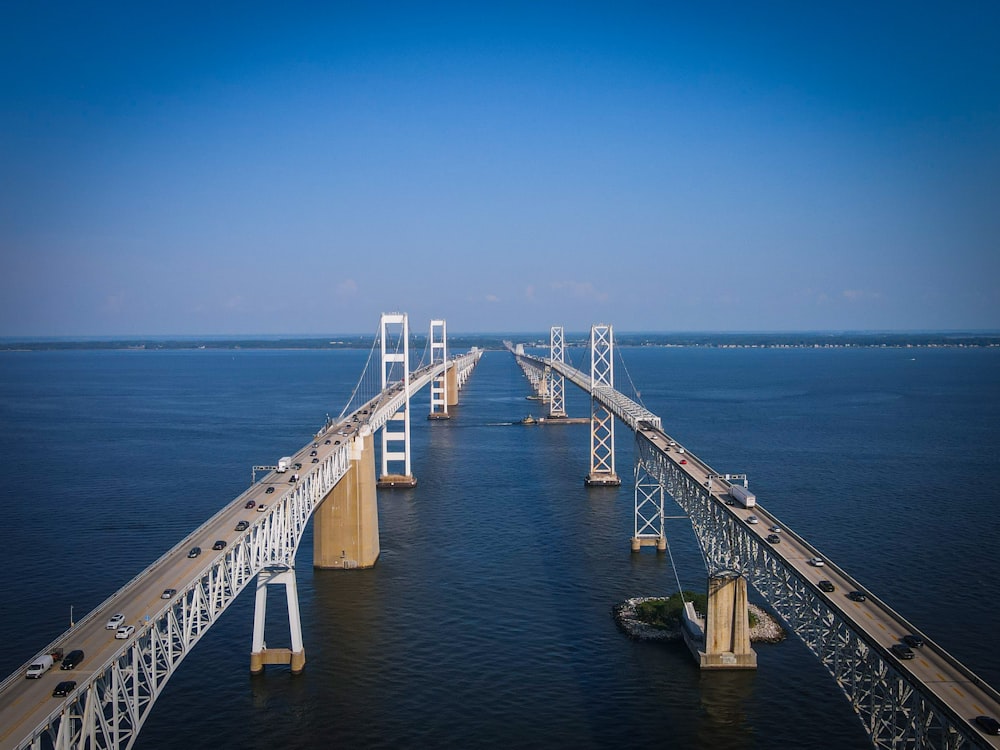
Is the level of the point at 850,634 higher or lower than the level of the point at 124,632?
lower

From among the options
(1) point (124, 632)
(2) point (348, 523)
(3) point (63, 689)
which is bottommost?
(2) point (348, 523)

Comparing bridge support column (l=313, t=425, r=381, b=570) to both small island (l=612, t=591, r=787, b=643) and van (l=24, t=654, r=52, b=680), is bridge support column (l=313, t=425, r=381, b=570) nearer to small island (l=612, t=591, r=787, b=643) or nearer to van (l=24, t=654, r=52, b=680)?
small island (l=612, t=591, r=787, b=643)

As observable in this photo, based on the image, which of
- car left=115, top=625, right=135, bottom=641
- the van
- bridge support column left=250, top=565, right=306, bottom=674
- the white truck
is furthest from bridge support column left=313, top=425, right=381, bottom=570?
the van

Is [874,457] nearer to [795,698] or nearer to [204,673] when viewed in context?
[795,698]

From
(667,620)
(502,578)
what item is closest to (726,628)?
(667,620)

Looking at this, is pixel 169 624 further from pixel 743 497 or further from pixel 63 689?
pixel 743 497

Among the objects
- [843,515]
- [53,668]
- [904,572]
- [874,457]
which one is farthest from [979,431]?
[53,668]

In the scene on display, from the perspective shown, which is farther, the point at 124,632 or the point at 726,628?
the point at 726,628
